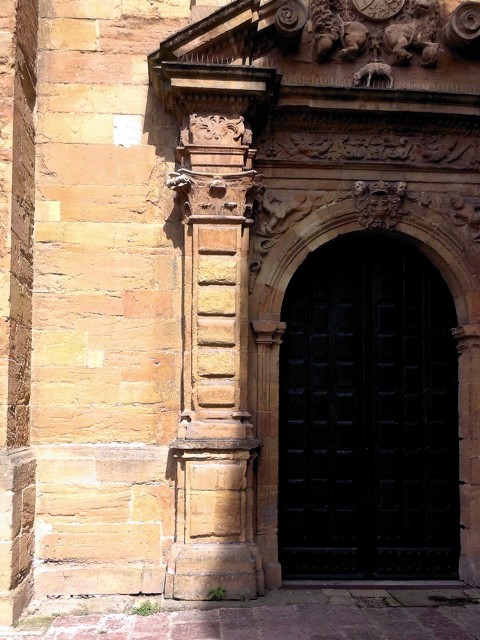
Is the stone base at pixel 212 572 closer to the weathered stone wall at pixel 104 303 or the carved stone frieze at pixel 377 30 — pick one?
the weathered stone wall at pixel 104 303

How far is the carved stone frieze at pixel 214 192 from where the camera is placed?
20.8ft

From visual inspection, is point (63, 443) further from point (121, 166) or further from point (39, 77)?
point (39, 77)

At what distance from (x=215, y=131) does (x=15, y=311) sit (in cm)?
228

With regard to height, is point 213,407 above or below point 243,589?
above

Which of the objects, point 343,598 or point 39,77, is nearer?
point 343,598

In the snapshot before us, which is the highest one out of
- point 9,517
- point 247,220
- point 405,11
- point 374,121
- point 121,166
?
point 405,11

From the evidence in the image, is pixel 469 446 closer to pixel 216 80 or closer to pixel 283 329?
pixel 283 329

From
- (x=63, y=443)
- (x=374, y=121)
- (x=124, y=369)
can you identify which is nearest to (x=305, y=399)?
(x=124, y=369)

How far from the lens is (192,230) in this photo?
21.0ft

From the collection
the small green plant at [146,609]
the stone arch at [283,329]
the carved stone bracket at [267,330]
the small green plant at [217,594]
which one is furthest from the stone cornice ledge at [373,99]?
the small green plant at [146,609]

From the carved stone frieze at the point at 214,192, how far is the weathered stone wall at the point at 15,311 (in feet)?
4.26

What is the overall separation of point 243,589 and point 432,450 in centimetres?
220

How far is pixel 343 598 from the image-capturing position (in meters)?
6.19

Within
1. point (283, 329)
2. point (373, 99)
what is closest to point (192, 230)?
point (283, 329)
